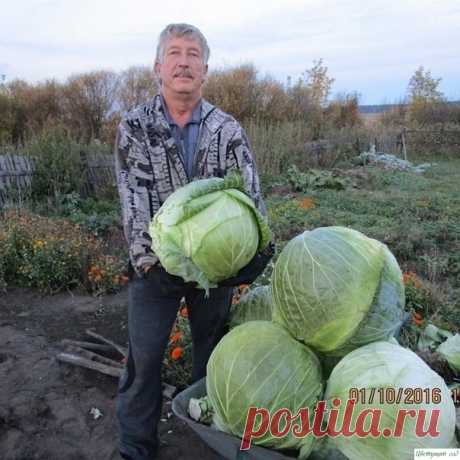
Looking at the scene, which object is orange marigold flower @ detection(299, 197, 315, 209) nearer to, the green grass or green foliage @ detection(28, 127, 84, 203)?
the green grass

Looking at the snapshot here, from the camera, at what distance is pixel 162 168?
250 centimetres

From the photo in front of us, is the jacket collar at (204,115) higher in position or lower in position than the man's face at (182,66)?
lower

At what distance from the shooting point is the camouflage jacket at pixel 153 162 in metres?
2.48

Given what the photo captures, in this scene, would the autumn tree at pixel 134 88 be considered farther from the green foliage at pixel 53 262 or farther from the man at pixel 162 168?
the man at pixel 162 168

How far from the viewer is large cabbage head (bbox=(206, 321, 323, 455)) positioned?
1.70m

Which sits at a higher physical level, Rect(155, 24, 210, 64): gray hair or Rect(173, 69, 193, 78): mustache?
Rect(155, 24, 210, 64): gray hair

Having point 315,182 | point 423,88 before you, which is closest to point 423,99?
point 423,88

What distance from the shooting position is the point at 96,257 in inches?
245

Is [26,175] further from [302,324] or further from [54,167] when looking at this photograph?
[302,324]

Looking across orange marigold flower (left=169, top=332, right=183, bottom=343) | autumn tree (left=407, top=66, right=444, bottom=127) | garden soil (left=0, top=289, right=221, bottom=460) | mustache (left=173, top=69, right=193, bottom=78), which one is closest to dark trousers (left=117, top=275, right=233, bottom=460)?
garden soil (left=0, top=289, right=221, bottom=460)

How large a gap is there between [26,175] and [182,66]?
751cm

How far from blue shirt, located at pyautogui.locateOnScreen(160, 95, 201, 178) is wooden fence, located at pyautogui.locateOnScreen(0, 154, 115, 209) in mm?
6055

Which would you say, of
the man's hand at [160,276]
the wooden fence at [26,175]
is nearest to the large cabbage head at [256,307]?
the man's hand at [160,276]

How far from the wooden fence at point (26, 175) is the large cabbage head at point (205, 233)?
263 inches
